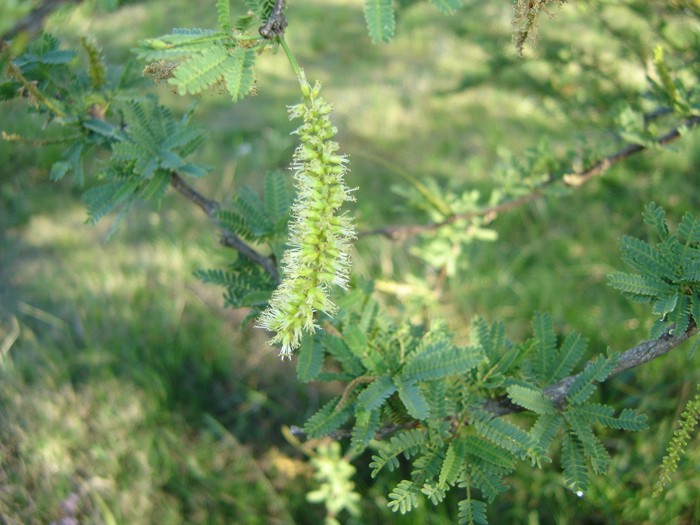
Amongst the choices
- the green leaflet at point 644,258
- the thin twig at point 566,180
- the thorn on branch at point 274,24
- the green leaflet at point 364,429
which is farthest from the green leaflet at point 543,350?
the thorn on branch at point 274,24

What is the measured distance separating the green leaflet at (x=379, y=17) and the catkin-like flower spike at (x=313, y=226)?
0.65 feet

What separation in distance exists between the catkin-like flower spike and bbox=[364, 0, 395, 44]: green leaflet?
0.20 metres

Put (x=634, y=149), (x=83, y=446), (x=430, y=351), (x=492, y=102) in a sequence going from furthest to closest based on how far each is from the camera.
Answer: (x=492, y=102) → (x=83, y=446) → (x=634, y=149) → (x=430, y=351)

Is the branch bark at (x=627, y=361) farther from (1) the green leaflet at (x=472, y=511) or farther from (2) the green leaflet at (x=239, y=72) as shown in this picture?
(2) the green leaflet at (x=239, y=72)

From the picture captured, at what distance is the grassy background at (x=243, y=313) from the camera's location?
2051 millimetres

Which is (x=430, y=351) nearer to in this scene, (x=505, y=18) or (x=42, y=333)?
(x=42, y=333)

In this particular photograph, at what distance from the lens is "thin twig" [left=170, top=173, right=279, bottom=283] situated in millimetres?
1266

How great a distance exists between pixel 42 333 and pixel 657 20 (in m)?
2.61

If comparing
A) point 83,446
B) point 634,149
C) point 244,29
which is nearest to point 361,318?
point 244,29

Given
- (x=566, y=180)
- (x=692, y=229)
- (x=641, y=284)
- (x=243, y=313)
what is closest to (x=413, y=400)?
(x=641, y=284)

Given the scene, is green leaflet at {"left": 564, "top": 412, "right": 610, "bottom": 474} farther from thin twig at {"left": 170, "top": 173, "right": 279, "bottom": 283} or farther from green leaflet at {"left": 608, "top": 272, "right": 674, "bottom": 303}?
thin twig at {"left": 170, "top": 173, "right": 279, "bottom": 283}

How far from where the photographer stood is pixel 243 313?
2.85 metres

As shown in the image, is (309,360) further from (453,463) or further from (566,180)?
(566,180)

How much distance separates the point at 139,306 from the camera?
275cm
